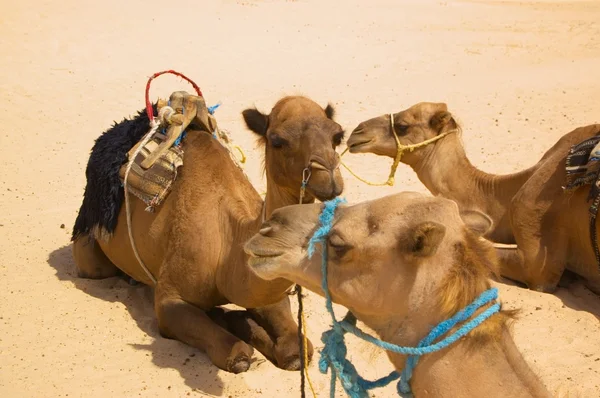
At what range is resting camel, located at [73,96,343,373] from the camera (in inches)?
→ 186

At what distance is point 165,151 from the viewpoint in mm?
5762

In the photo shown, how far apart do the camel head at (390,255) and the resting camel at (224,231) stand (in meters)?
1.27

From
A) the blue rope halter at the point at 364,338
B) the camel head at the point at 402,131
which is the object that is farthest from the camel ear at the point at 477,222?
the camel head at the point at 402,131

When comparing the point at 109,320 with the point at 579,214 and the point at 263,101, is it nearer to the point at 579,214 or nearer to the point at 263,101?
A: the point at 579,214

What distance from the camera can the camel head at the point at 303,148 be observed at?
175 inches

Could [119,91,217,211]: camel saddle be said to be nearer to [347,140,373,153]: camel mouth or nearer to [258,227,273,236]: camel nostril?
[347,140,373,153]: camel mouth

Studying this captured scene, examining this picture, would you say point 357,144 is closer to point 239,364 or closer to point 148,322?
point 148,322

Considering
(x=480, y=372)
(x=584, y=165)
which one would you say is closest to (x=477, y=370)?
(x=480, y=372)

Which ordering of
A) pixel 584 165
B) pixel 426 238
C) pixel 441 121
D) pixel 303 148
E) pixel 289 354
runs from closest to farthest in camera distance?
pixel 426 238
pixel 303 148
pixel 289 354
pixel 584 165
pixel 441 121

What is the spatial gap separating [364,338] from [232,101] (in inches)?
370

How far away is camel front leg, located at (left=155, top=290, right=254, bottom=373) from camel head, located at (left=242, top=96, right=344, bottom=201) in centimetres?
113

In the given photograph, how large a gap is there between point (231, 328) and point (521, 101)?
833cm

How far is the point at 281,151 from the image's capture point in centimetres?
478

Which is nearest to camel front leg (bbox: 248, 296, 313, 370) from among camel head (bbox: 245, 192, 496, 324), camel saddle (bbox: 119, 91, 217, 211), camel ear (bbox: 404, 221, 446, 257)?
camel saddle (bbox: 119, 91, 217, 211)
